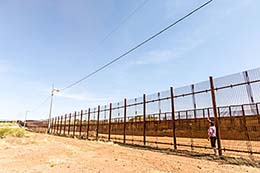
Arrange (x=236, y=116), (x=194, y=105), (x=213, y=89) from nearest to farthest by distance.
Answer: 1. (x=213, y=89)
2. (x=194, y=105)
3. (x=236, y=116)

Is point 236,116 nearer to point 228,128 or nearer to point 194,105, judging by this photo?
point 228,128

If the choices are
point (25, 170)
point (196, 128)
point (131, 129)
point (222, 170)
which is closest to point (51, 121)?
point (131, 129)

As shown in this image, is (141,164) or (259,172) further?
(141,164)

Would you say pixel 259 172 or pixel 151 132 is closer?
pixel 259 172

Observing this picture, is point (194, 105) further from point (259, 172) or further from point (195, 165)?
point (259, 172)

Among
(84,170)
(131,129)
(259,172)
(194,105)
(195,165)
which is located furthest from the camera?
(131,129)

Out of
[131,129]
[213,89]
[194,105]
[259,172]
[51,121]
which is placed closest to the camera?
[259,172]

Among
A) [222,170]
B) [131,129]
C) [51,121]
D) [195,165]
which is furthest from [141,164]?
[51,121]

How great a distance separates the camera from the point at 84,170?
561 cm

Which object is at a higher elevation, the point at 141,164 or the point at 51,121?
the point at 51,121

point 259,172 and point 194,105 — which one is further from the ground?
point 194,105

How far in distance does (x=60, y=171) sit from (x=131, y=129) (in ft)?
39.1

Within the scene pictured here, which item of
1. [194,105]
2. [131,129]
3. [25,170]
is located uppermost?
[194,105]

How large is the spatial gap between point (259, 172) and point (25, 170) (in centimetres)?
626
